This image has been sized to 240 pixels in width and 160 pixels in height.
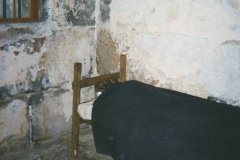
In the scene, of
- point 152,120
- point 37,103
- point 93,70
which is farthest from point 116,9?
point 152,120

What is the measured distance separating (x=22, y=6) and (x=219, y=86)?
1.87m

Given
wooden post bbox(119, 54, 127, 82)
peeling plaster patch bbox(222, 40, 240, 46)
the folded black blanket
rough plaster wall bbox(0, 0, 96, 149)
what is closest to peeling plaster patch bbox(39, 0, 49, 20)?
rough plaster wall bbox(0, 0, 96, 149)

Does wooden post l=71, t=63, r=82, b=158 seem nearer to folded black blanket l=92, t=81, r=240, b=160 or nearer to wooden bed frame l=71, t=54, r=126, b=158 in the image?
wooden bed frame l=71, t=54, r=126, b=158

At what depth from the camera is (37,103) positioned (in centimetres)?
Answer: 303

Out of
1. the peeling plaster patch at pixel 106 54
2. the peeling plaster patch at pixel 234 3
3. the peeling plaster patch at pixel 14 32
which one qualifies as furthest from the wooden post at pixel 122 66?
the peeling plaster patch at pixel 234 3

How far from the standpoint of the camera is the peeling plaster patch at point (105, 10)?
3.22m

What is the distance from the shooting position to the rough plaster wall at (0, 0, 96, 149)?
2.77m

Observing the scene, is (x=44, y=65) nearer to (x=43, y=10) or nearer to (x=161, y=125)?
(x=43, y=10)

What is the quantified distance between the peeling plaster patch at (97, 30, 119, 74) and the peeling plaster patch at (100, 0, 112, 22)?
0.15m

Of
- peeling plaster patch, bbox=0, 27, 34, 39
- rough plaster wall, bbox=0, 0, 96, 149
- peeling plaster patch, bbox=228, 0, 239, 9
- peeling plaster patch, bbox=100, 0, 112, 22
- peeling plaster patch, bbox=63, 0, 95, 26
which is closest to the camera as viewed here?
peeling plaster patch, bbox=228, 0, 239, 9

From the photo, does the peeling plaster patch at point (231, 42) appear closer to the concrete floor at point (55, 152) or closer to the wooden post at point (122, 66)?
the wooden post at point (122, 66)

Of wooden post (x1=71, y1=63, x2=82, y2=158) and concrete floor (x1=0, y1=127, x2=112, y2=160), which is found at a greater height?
wooden post (x1=71, y1=63, x2=82, y2=158)

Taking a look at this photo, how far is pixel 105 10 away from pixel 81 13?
263 millimetres

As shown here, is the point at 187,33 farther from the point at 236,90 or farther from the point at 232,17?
the point at 236,90
